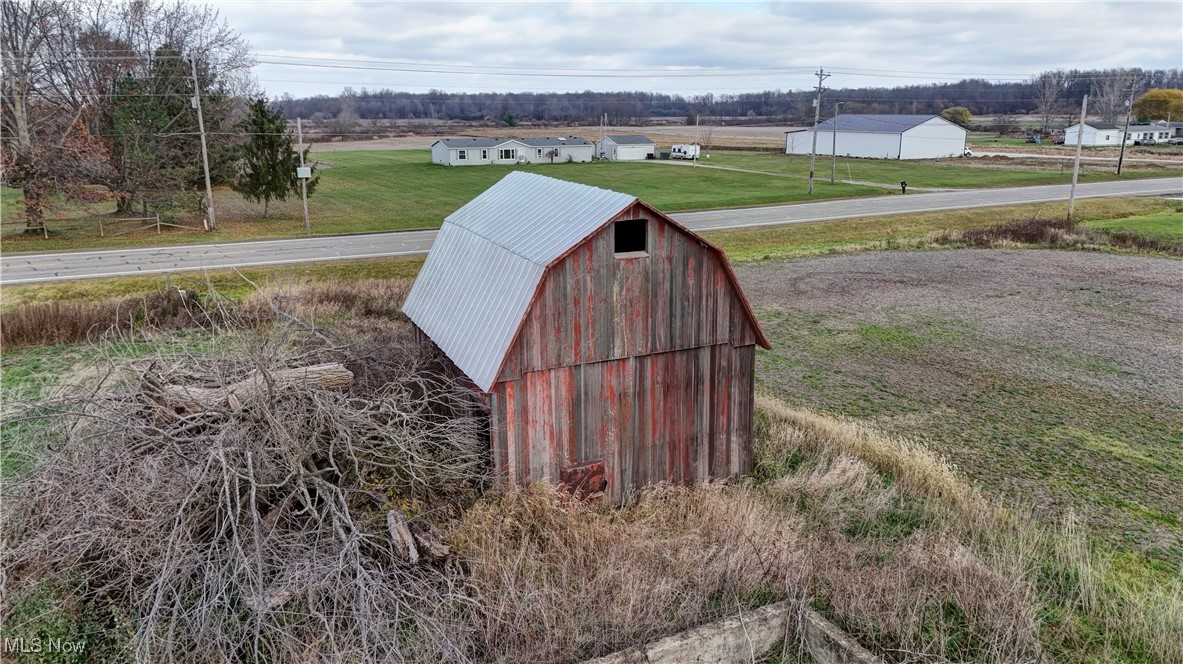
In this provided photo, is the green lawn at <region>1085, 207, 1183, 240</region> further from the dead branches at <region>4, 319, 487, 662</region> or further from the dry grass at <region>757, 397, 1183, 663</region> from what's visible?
the dead branches at <region>4, 319, 487, 662</region>

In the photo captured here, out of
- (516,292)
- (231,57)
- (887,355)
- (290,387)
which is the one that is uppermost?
(231,57)

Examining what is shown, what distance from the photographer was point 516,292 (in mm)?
9688

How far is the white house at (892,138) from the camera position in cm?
8025

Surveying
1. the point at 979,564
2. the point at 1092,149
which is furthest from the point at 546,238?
the point at 1092,149

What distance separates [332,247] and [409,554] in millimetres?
27030

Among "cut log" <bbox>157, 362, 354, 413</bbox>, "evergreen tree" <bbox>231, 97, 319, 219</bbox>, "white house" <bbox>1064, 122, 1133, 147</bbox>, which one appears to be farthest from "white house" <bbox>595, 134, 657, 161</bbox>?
"cut log" <bbox>157, 362, 354, 413</bbox>

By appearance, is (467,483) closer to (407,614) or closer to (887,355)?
(407,614)

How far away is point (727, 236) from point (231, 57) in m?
32.1

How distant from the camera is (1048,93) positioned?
123 metres

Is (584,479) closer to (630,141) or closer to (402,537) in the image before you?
(402,537)

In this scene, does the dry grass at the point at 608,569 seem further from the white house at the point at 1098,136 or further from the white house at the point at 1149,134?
the white house at the point at 1149,134

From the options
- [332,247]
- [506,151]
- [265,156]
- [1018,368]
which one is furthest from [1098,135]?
[332,247]

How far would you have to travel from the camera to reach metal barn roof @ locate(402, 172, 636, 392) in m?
9.60

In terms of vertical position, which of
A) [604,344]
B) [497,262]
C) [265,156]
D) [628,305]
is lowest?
[604,344]
